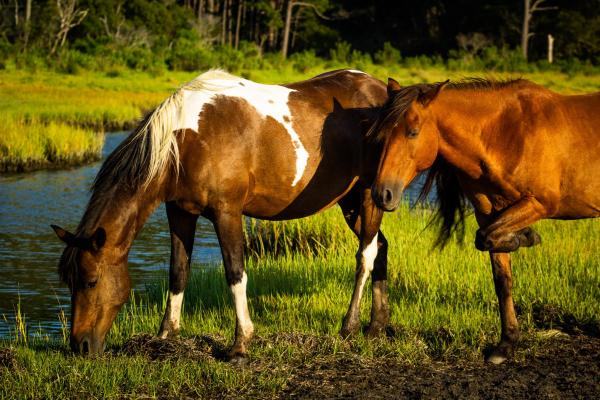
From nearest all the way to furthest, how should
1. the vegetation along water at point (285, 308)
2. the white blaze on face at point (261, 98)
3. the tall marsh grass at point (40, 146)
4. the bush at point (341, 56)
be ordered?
the vegetation along water at point (285, 308), the white blaze on face at point (261, 98), the tall marsh grass at point (40, 146), the bush at point (341, 56)

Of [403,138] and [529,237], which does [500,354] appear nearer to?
[529,237]

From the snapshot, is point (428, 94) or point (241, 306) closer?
point (428, 94)

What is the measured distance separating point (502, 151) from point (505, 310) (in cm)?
104

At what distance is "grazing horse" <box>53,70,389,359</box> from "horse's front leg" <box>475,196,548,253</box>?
1149 millimetres

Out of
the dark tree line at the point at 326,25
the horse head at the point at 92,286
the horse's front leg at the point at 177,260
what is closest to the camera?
the horse head at the point at 92,286

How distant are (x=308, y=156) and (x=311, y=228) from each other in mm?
4244

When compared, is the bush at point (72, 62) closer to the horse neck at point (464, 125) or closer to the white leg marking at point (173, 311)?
the white leg marking at point (173, 311)

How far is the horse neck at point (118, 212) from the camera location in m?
5.64

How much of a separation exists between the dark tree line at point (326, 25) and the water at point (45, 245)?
21.2 m

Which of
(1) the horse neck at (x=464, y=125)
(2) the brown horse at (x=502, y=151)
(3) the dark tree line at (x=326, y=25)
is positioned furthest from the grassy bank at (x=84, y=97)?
(1) the horse neck at (x=464, y=125)

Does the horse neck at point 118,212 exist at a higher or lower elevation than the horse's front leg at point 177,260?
higher

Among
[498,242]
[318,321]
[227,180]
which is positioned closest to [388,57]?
[318,321]

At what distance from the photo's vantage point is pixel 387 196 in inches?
209

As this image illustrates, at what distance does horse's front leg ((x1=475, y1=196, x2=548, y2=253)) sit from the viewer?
5.60 metres
